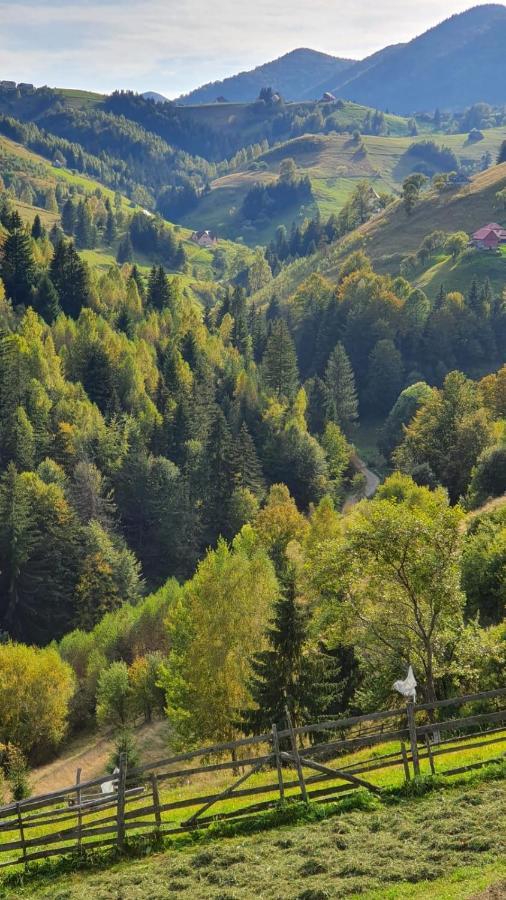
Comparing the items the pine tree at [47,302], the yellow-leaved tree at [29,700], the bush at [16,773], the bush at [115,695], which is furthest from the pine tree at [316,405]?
the bush at [16,773]

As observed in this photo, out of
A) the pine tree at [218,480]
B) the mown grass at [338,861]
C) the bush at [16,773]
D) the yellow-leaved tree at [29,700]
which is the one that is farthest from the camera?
the pine tree at [218,480]

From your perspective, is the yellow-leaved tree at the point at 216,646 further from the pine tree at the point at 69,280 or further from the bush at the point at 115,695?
the pine tree at the point at 69,280

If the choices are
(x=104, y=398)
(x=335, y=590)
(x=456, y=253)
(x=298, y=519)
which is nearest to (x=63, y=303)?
(x=104, y=398)

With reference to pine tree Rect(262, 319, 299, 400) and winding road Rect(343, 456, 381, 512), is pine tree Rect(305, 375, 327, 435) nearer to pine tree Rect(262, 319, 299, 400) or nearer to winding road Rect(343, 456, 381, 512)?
pine tree Rect(262, 319, 299, 400)

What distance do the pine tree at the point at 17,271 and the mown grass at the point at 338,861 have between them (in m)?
127

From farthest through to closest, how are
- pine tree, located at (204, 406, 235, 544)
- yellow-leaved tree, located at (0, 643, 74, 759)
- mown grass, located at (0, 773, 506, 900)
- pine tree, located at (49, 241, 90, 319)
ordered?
pine tree, located at (49, 241, 90, 319) → pine tree, located at (204, 406, 235, 544) → yellow-leaved tree, located at (0, 643, 74, 759) → mown grass, located at (0, 773, 506, 900)

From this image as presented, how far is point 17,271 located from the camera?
140250mm

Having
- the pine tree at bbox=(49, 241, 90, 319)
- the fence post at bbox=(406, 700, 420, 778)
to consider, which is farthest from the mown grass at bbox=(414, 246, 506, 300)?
the fence post at bbox=(406, 700, 420, 778)

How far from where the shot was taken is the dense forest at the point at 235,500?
35.2 meters

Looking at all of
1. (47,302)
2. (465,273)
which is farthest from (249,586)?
(465,273)

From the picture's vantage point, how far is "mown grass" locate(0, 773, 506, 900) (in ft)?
61.1

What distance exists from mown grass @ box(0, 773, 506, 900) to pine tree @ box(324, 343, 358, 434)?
128519mm

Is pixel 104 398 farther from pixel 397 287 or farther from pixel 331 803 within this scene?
pixel 331 803

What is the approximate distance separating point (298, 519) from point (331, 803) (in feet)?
222
